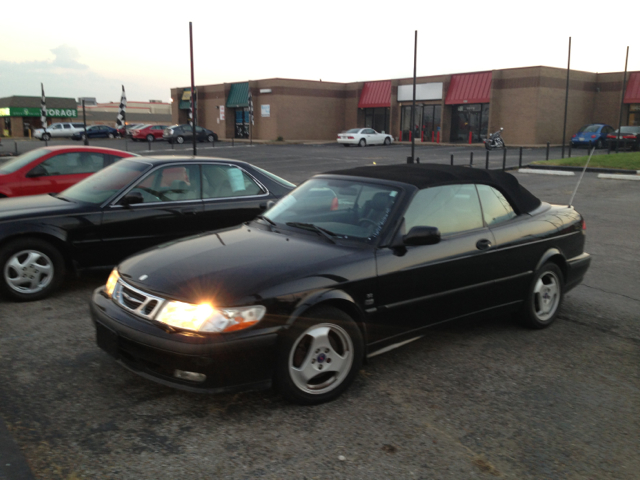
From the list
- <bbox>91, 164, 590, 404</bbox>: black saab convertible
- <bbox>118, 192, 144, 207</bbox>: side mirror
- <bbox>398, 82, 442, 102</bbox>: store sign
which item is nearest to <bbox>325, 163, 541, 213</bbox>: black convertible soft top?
<bbox>91, 164, 590, 404</bbox>: black saab convertible

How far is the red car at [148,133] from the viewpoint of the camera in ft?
167

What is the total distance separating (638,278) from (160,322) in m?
5.97

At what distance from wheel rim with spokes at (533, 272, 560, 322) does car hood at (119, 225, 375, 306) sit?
6.60 feet

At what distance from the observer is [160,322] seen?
3402 millimetres

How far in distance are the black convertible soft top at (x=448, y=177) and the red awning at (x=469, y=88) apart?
1591 inches

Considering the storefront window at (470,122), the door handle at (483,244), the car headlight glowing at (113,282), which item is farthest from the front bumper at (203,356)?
the storefront window at (470,122)

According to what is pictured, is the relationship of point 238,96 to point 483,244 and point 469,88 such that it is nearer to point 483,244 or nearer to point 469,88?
point 469,88

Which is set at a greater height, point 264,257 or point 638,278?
point 264,257

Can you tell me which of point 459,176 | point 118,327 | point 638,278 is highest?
point 459,176

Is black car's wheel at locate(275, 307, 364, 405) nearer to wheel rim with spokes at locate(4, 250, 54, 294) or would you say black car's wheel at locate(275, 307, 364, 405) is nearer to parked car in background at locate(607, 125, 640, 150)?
wheel rim with spokes at locate(4, 250, 54, 294)

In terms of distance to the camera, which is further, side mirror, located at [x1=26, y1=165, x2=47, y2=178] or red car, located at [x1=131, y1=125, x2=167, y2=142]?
red car, located at [x1=131, y1=125, x2=167, y2=142]

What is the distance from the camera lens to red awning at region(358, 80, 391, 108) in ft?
167

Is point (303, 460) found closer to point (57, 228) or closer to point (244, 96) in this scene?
point (57, 228)

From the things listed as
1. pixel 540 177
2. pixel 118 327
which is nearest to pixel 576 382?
pixel 118 327
